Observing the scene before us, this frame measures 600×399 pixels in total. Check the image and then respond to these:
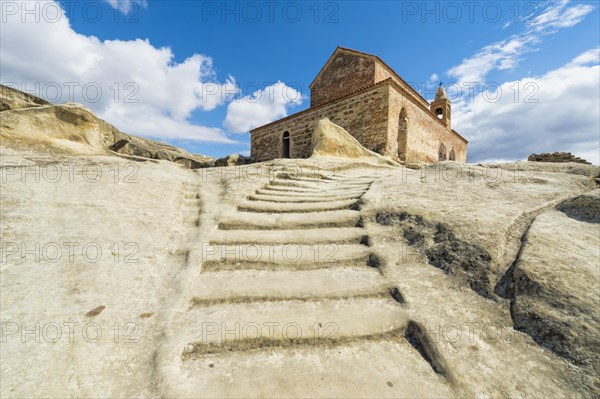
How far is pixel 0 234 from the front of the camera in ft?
8.03

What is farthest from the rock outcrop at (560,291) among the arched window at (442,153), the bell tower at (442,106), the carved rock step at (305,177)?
the bell tower at (442,106)

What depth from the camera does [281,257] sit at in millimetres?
2762

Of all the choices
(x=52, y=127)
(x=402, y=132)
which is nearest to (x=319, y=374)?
(x=52, y=127)

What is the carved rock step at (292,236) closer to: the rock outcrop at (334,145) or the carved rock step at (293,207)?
the carved rock step at (293,207)

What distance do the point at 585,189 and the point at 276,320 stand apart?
4952mm

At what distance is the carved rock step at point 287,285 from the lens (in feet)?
7.23

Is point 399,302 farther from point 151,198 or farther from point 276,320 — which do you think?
point 151,198

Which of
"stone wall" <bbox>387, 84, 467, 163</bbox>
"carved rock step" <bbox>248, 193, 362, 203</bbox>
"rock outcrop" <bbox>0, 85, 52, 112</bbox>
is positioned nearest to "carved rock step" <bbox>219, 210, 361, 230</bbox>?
"carved rock step" <bbox>248, 193, 362, 203</bbox>

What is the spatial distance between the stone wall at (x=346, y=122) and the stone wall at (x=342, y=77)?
1.69 metres

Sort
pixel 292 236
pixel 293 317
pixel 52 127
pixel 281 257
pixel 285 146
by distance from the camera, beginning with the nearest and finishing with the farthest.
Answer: pixel 293 317, pixel 281 257, pixel 292 236, pixel 52 127, pixel 285 146

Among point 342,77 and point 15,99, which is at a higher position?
point 342,77

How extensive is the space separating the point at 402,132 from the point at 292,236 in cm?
1334

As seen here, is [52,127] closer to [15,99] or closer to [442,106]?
[15,99]

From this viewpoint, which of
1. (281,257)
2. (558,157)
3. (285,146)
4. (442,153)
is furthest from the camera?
(442,153)
